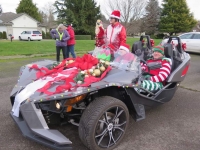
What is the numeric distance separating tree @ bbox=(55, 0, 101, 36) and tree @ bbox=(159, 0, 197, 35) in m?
11.2

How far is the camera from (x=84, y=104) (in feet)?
9.30

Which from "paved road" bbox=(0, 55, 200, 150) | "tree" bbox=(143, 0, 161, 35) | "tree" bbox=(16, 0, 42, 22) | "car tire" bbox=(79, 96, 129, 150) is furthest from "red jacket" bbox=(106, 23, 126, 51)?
"tree" bbox=(16, 0, 42, 22)

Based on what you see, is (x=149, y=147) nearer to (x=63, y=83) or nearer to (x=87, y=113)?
(x=87, y=113)

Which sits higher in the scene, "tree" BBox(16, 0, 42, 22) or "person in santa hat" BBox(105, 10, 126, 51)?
"tree" BBox(16, 0, 42, 22)

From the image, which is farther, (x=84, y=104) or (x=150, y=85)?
(x=150, y=85)

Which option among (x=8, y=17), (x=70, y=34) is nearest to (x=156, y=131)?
(x=70, y=34)

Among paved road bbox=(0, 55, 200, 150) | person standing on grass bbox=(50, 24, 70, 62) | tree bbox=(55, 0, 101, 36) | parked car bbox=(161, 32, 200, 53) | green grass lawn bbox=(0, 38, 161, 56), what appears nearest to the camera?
paved road bbox=(0, 55, 200, 150)

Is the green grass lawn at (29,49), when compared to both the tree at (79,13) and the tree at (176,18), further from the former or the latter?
the tree at (176,18)

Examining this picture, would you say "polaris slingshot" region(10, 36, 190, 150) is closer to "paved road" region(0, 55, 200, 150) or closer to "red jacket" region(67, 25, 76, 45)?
"paved road" region(0, 55, 200, 150)

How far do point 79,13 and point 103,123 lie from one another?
104 feet

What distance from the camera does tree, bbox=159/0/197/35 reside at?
32562 millimetres

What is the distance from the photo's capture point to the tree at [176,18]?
107 ft

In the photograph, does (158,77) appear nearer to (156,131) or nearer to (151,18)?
A: (156,131)

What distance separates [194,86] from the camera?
5.44 metres
